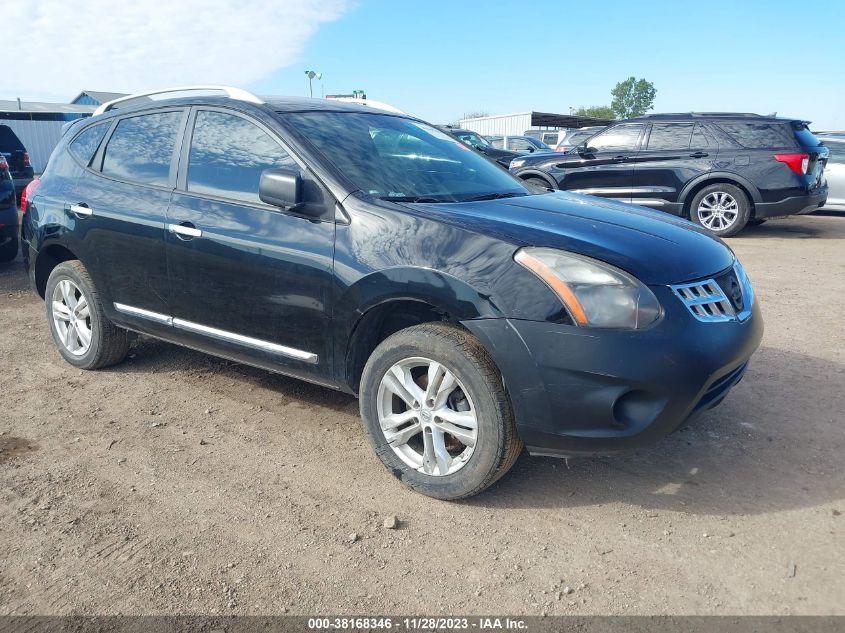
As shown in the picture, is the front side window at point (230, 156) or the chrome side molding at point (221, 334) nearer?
the chrome side molding at point (221, 334)

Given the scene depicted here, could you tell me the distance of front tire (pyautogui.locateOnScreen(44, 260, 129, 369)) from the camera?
14.9ft

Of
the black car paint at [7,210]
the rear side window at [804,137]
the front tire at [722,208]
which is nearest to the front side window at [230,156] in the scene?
the black car paint at [7,210]

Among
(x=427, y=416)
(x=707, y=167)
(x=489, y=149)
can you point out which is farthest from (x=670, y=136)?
(x=427, y=416)

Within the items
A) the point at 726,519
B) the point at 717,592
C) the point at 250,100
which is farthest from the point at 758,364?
the point at 250,100

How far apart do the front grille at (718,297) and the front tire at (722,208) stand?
7.62 m

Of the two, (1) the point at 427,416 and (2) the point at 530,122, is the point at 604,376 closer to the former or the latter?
(1) the point at 427,416

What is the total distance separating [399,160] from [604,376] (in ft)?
5.69

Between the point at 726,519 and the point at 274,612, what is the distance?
6.13 feet

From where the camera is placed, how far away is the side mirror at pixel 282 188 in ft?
10.7

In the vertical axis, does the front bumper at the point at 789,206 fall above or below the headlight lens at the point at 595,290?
below

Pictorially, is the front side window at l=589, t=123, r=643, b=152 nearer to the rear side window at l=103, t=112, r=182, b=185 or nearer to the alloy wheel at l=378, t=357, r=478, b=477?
the rear side window at l=103, t=112, r=182, b=185

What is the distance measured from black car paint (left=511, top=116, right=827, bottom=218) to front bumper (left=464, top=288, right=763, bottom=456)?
775cm

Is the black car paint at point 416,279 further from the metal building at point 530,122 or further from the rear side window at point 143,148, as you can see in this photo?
the metal building at point 530,122

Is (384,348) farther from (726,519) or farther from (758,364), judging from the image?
(758,364)
